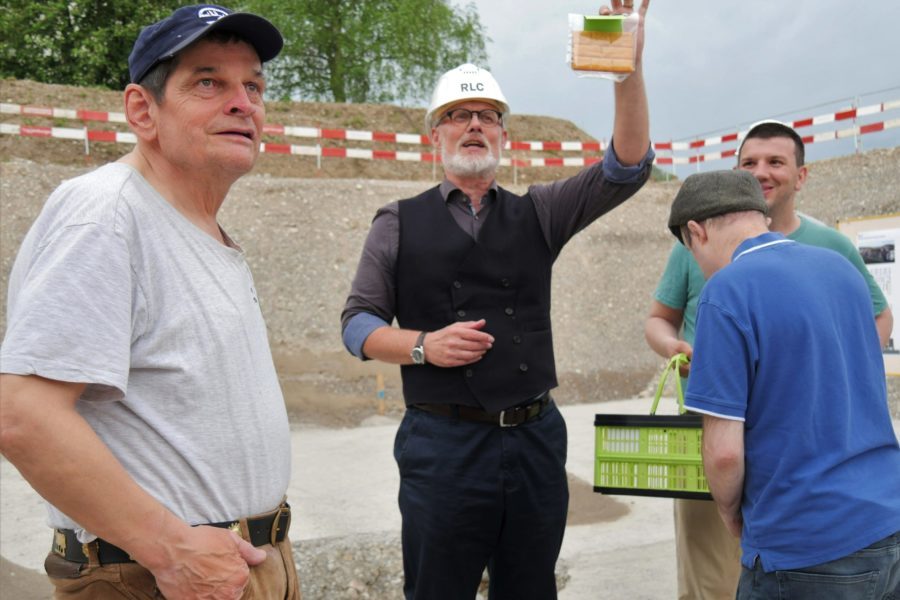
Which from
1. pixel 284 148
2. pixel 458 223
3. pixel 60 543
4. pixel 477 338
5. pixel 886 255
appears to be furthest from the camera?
pixel 284 148

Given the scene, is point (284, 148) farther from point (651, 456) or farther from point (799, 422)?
point (799, 422)

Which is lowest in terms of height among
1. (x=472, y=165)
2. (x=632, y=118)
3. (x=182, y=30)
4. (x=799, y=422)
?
(x=799, y=422)

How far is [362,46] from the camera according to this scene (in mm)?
27625

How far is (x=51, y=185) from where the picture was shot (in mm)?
15555

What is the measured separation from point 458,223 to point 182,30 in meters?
1.59

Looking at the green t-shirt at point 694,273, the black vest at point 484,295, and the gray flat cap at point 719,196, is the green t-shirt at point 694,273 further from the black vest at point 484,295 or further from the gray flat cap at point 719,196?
the gray flat cap at point 719,196

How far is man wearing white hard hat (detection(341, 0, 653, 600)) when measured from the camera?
3072mm

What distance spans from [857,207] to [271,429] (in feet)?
47.9

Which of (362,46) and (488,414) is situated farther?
(362,46)

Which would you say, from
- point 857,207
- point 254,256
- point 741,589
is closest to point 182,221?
point 741,589

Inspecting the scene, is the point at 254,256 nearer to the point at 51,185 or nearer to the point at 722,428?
the point at 51,185

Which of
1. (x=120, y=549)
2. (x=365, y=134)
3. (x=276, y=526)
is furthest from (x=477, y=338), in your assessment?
(x=365, y=134)

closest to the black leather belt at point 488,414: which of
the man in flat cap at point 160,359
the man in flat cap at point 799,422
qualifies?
the man in flat cap at point 799,422

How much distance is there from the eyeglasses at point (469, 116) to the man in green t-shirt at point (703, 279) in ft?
3.74
